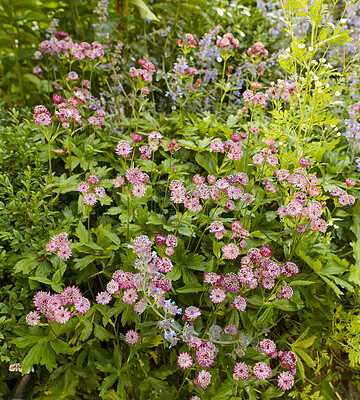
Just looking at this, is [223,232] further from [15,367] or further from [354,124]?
[354,124]

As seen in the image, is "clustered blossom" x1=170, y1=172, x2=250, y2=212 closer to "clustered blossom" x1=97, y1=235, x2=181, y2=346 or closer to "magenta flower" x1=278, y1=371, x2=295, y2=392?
"clustered blossom" x1=97, y1=235, x2=181, y2=346

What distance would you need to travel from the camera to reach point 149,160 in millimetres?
1943

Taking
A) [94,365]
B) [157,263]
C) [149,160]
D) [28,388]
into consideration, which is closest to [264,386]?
[94,365]

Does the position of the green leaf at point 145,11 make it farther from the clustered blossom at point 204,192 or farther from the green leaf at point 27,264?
the green leaf at point 27,264

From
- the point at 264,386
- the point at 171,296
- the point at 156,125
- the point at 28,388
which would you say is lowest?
the point at 264,386

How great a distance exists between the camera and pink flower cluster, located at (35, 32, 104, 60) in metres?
1.89

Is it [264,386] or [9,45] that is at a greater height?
[9,45]

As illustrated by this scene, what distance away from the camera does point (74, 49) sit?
1911 millimetres

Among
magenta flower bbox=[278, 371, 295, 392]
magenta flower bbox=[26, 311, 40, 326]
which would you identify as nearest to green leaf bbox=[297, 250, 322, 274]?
magenta flower bbox=[278, 371, 295, 392]

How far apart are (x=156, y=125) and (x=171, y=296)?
980 mm

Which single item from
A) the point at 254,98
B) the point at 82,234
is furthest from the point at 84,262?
the point at 254,98

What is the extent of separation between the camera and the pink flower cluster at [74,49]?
6.20 ft

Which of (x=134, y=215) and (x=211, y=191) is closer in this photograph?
(x=211, y=191)

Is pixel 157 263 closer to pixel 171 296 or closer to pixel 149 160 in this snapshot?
pixel 171 296
